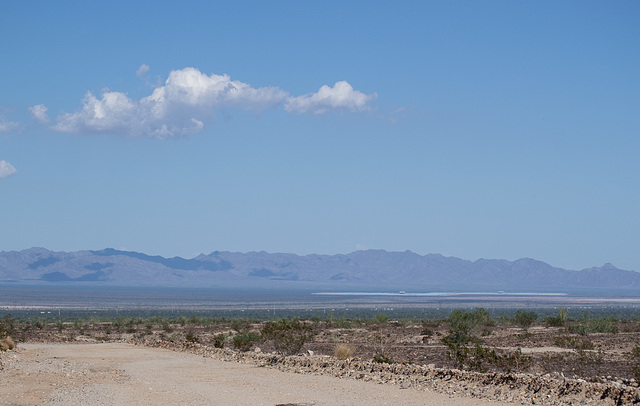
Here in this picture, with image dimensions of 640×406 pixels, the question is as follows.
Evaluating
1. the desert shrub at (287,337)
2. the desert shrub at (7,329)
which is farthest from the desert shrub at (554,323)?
the desert shrub at (7,329)

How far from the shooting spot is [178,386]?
2058cm

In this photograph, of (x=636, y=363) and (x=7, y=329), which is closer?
(x=636, y=363)

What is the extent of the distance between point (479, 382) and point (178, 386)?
769 cm

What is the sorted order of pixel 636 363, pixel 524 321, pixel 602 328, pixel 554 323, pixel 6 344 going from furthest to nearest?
pixel 554 323 → pixel 524 321 → pixel 602 328 → pixel 6 344 → pixel 636 363

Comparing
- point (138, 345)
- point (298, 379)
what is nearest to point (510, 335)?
point (138, 345)

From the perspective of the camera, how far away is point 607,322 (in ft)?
157

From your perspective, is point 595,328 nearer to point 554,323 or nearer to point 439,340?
point 554,323

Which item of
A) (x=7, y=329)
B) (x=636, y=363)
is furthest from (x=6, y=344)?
(x=636, y=363)

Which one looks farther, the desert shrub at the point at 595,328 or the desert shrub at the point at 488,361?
the desert shrub at the point at 595,328

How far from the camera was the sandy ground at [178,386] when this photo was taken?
17.7m

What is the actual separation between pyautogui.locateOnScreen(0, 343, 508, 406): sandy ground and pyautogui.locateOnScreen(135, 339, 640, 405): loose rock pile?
21.5 inches

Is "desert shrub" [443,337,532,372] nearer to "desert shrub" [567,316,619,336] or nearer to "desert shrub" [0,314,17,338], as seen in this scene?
"desert shrub" [0,314,17,338]

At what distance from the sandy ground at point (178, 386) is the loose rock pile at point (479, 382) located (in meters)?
0.55

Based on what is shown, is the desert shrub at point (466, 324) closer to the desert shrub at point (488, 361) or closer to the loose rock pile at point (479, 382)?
the desert shrub at point (488, 361)
